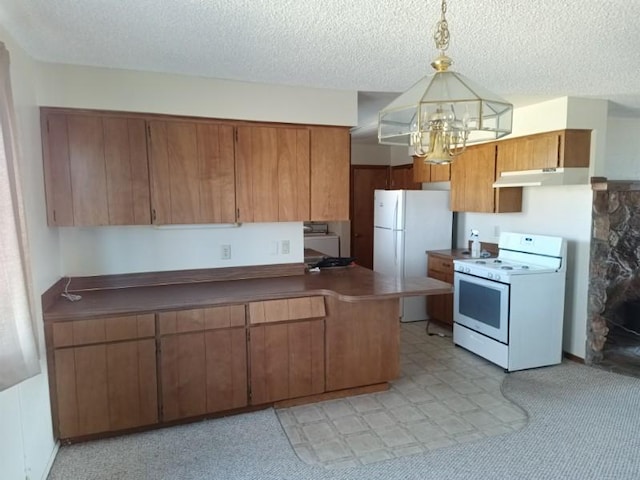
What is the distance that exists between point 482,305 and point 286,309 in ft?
6.82

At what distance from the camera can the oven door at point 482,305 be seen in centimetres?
382

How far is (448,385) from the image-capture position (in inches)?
140

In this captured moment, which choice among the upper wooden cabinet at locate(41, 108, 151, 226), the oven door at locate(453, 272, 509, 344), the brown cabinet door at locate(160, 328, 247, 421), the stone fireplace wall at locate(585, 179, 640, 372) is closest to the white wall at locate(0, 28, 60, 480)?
the upper wooden cabinet at locate(41, 108, 151, 226)

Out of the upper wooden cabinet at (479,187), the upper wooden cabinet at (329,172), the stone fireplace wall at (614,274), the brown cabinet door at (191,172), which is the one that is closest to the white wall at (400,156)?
the upper wooden cabinet at (479,187)

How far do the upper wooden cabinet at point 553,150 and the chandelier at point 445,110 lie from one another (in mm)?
2602

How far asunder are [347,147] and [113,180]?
1.79 meters

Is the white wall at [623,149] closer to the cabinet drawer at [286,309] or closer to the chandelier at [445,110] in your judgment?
the cabinet drawer at [286,309]

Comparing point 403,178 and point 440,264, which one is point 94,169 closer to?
point 440,264

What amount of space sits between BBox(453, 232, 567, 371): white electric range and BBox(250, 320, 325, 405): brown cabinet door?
175 cm

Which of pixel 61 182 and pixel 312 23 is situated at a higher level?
pixel 312 23

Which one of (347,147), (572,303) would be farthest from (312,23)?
(572,303)

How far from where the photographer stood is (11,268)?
176 centimetres

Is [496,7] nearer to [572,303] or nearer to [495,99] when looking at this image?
[495,99]

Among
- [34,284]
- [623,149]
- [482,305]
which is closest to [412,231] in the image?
[482,305]
